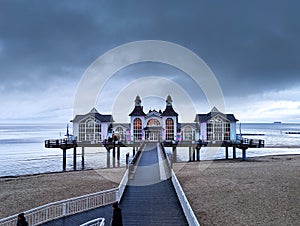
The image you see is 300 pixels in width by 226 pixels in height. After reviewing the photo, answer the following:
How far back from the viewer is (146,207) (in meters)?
12.0

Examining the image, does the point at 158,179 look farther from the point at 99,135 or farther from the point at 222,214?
the point at 99,135

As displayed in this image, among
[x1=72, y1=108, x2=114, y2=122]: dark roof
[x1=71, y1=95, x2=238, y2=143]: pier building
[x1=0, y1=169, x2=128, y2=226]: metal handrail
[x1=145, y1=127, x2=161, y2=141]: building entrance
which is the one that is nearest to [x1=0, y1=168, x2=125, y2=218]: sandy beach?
[x1=0, y1=169, x2=128, y2=226]: metal handrail

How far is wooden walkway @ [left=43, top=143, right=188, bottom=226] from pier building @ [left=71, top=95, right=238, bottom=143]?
776 inches

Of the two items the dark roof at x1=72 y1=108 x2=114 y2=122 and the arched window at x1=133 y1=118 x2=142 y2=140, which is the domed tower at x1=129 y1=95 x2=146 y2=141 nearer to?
the arched window at x1=133 y1=118 x2=142 y2=140

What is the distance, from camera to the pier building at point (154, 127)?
35750mm

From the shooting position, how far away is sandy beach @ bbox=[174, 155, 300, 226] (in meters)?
12.1

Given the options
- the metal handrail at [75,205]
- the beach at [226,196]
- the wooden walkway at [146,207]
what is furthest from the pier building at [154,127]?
the metal handrail at [75,205]

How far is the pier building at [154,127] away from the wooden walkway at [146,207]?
64.6ft

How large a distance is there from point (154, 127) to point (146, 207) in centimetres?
2481

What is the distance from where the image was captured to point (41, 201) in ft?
50.5

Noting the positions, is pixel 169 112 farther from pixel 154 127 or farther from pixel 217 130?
pixel 217 130

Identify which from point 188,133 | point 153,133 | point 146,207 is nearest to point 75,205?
point 146,207

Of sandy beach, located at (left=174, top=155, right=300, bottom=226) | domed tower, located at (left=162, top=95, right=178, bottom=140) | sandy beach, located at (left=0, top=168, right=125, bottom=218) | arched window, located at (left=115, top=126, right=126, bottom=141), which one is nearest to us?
sandy beach, located at (left=174, top=155, right=300, bottom=226)

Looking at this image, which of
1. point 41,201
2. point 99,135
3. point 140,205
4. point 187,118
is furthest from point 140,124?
point 140,205
